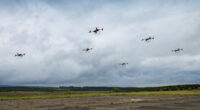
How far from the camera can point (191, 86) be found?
182 meters

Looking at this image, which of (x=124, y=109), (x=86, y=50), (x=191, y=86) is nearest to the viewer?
(x=124, y=109)

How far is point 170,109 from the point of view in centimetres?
3700

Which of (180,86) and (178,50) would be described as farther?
(180,86)

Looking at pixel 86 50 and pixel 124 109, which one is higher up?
pixel 86 50

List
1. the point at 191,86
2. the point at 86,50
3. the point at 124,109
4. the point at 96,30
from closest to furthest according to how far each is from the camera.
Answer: the point at 124,109 < the point at 96,30 < the point at 86,50 < the point at 191,86

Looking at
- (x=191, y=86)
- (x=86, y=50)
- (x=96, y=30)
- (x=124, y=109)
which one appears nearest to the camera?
(x=124, y=109)

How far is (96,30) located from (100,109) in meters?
11.8

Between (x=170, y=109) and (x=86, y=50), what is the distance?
16.2 meters

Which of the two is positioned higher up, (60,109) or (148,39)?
(148,39)

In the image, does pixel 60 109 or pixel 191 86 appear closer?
pixel 60 109

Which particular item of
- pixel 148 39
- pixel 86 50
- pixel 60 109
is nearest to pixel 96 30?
pixel 86 50

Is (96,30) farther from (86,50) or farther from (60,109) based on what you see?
(60,109)

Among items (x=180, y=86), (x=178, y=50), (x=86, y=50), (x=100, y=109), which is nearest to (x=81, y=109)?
(x=100, y=109)

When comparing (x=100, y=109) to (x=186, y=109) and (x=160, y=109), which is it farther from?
(x=186, y=109)
